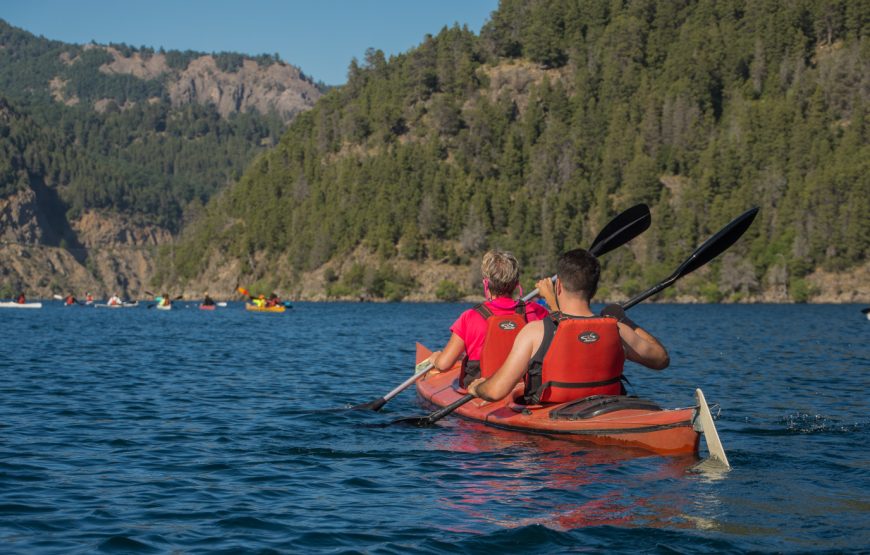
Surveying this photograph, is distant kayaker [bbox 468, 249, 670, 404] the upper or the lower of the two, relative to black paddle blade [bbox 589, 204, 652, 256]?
lower

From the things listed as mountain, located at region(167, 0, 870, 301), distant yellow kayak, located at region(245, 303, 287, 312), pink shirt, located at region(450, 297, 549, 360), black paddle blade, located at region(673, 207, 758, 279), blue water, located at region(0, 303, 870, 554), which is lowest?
blue water, located at region(0, 303, 870, 554)

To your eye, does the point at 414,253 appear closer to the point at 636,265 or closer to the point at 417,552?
the point at 636,265

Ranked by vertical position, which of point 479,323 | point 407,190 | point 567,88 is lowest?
point 479,323

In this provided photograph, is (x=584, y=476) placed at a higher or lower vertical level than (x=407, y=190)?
lower

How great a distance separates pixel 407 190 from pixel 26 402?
148 metres

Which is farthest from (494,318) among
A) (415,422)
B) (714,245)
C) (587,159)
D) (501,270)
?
(587,159)

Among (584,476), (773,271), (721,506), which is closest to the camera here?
(721,506)

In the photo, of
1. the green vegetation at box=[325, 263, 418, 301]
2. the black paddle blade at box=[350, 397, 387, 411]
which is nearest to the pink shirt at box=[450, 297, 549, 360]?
the black paddle blade at box=[350, 397, 387, 411]

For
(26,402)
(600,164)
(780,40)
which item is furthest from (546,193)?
(26,402)

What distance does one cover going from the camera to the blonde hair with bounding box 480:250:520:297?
12.1 meters

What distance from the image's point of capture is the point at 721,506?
9.02 m

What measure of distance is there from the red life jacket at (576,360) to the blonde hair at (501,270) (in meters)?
1.25

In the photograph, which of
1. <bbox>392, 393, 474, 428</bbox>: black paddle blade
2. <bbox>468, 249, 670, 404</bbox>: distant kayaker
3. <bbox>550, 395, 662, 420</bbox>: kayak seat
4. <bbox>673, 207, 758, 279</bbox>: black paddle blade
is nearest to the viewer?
<bbox>468, 249, 670, 404</bbox>: distant kayaker

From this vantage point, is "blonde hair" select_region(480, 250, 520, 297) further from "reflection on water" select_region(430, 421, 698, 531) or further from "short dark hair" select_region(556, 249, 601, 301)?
"reflection on water" select_region(430, 421, 698, 531)
